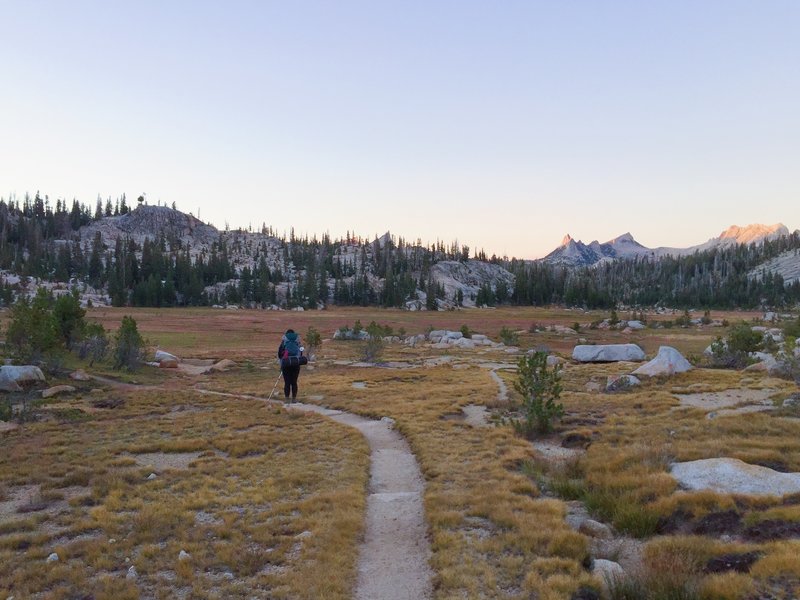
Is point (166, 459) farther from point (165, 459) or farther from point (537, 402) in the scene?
point (537, 402)

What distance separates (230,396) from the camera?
27.9 meters

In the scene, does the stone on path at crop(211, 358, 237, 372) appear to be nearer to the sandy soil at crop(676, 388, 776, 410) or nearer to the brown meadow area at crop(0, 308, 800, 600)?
the brown meadow area at crop(0, 308, 800, 600)

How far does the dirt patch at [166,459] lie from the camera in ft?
48.3

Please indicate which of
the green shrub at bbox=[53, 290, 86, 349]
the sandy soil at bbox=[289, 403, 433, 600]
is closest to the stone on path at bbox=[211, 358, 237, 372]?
the green shrub at bbox=[53, 290, 86, 349]

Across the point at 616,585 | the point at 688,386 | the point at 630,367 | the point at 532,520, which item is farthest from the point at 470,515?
the point at 630,367

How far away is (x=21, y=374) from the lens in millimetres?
26188

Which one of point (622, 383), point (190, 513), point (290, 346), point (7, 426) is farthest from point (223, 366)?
point (190, 513)

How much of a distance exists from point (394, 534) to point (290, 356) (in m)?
16.2

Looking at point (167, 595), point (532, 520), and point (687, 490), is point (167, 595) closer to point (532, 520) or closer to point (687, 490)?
point (532, 520)

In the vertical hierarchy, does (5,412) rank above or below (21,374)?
below

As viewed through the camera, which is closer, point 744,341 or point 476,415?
point 476,415

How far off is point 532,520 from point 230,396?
71.6 feet

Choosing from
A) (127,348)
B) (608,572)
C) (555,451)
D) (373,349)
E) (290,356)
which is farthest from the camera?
(373,349)

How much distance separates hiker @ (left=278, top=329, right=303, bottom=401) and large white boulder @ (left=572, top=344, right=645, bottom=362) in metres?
26.3
